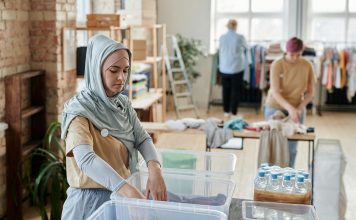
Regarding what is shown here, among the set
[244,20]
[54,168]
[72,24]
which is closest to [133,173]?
[54,168]

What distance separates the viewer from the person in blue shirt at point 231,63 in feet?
28.2

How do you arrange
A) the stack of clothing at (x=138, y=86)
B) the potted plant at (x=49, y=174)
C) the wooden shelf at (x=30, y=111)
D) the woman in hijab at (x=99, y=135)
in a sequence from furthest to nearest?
the stack of clothing at (x=138, y=86) → the wooden shelf at (x=30, y=111) → the potted plant at (x=49, y=174) → the woman in hijab at (x=99, y=135)

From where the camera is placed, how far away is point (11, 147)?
439 centimetres

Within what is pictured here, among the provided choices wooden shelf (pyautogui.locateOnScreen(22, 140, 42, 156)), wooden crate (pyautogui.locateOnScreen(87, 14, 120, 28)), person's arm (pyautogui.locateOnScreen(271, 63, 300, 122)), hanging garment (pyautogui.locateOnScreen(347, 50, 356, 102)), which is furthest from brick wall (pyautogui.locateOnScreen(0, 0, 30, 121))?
hanging garment (pyautogui.locateOnScreen(347, 50, 356, 102))

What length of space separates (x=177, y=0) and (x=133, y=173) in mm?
7779

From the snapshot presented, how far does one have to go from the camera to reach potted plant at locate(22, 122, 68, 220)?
13.6 feet

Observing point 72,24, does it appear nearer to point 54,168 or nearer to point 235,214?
point 54,168

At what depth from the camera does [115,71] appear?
7.09 ft

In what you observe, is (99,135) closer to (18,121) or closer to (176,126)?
(18,121)

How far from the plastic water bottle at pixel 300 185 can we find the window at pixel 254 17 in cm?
796

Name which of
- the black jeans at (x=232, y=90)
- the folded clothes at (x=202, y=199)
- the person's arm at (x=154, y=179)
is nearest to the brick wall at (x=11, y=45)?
the person's arm at (x=154, y=179)

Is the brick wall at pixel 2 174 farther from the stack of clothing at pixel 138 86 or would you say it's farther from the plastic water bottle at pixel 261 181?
the plastic water bottle at pixel 261 181

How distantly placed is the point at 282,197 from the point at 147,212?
1.84 feet

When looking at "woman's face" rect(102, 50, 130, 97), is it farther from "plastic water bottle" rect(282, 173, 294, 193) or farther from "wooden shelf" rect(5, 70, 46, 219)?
"wooden shelf" rect(5, 70, 46, 219)
